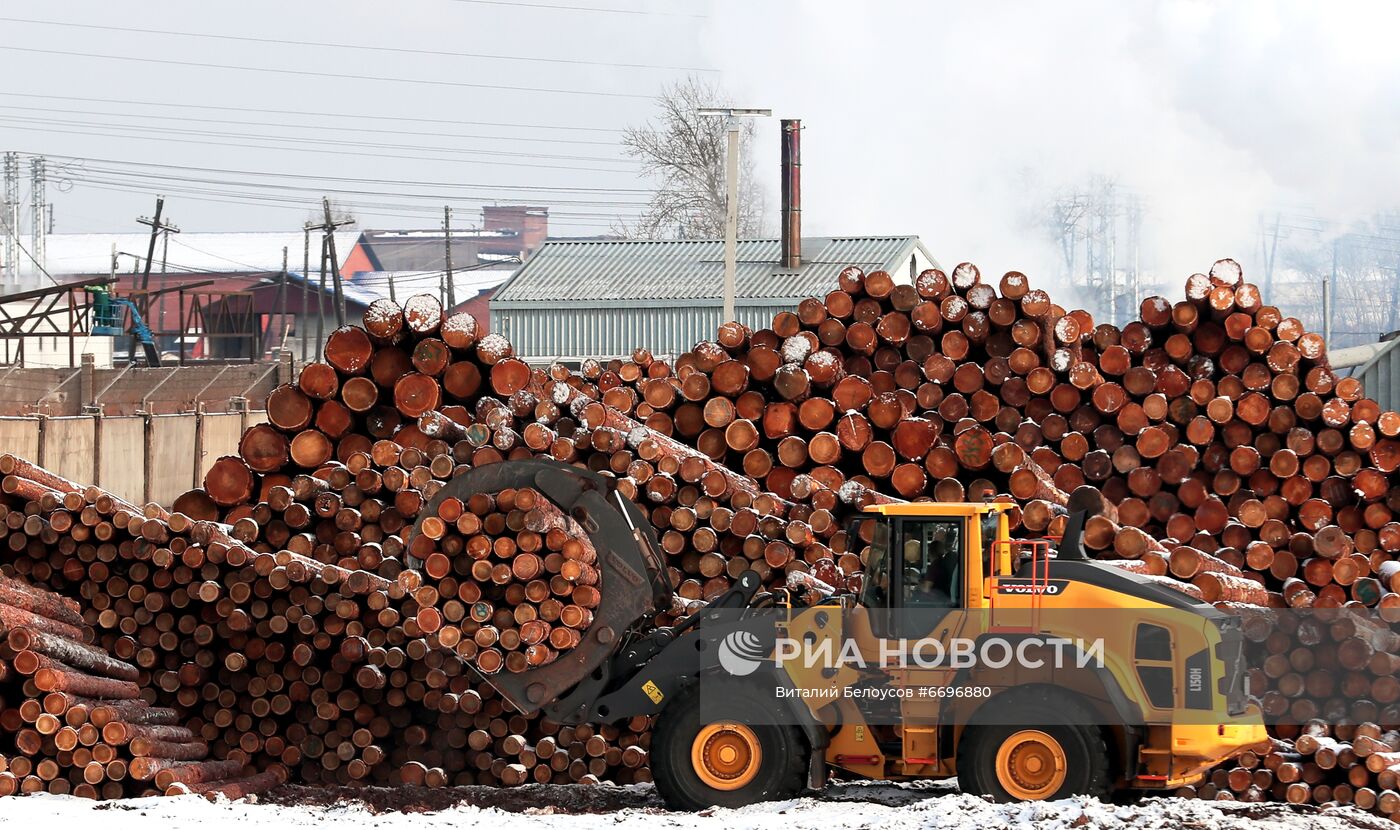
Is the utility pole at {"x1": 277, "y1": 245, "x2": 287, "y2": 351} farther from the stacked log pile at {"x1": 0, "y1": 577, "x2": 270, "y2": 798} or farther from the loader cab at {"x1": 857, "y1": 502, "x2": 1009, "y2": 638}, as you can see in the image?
the loader cab at {"x1": 857, "y1": 502, "x2": 1009, "y2": 638}

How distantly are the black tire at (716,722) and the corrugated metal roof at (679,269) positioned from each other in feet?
87.6

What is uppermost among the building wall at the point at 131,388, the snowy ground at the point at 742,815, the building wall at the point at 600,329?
the building wall at the point at 600,329

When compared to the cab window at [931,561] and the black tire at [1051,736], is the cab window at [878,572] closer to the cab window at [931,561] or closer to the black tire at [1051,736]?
the cab window at [931,561]

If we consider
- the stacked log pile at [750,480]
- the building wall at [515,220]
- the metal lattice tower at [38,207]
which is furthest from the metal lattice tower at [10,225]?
the stacked log pile at [750,480]

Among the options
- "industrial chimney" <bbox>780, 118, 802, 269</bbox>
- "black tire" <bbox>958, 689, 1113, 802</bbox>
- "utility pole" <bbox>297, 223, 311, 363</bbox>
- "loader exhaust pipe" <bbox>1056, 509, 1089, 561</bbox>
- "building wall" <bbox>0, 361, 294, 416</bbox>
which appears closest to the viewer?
"black tire" <bbox>958, 689, 1113, 802</bbox>

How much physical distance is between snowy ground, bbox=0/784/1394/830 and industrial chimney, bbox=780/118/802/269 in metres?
26.3

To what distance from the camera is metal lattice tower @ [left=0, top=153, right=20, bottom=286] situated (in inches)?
3048

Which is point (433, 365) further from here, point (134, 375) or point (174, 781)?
point (134, 375)

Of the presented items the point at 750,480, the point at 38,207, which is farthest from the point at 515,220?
the point at 750,480

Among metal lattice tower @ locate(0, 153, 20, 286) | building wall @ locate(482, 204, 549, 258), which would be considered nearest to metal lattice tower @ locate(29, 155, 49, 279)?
metal lattice tower @ locate(0, 153, 20, 286)

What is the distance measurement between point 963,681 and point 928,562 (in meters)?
0.69

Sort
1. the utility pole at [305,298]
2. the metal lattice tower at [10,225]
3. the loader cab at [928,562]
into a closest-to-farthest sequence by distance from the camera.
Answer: the loader cab at [928,562], the utility pole at [305,298], the metal lattice tower at [10,225]

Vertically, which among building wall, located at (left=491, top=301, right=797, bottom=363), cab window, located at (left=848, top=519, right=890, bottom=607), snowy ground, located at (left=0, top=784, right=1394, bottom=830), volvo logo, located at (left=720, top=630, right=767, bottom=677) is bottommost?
snowy ground, located at (left=0, top=784, right=1394, bottom=830)

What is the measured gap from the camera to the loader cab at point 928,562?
855cm
